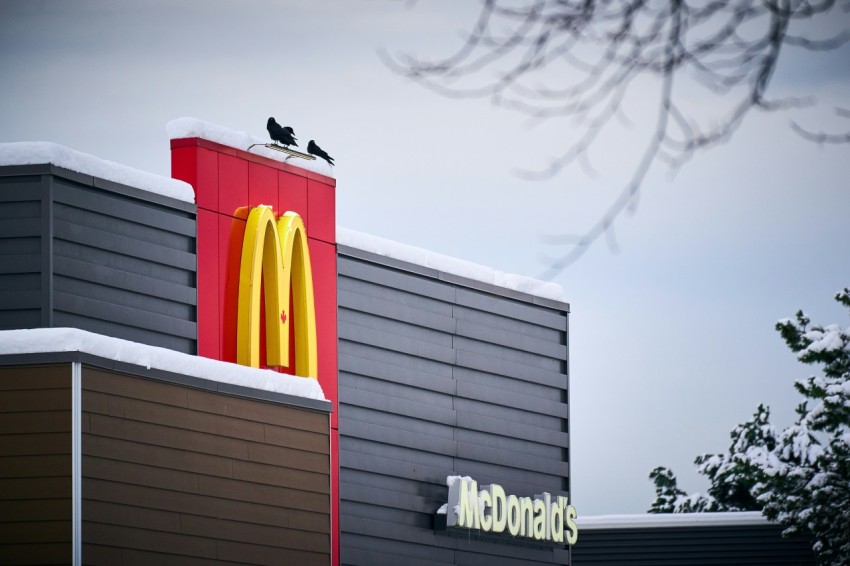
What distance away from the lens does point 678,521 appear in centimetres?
3272

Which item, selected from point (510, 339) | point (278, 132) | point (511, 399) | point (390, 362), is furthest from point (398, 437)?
point (278, 132)

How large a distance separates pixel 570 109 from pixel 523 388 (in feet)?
55.9

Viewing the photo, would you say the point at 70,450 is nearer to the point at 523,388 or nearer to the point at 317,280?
the point at 317,280

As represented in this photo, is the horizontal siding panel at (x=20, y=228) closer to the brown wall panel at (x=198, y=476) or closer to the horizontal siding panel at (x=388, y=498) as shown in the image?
the brown wall panel at (x=198, y=476)

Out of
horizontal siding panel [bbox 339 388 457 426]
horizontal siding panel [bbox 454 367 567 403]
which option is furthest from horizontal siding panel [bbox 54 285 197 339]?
horizontal siding panel [bbox 454 367 567 403]

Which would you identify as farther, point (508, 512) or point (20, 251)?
point (508, 512)

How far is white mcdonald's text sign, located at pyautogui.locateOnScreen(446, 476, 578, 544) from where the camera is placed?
2138cm

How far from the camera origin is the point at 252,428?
15781 mm

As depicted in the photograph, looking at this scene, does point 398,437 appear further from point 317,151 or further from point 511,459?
point 317,151

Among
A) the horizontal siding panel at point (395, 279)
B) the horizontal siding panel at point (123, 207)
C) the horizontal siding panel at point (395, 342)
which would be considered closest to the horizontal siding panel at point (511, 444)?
the horizontal siding panel at point (395, 342)

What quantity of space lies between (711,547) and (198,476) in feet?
64.6

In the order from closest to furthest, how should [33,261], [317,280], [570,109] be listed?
[570,109]
[33,261]
[317,280]

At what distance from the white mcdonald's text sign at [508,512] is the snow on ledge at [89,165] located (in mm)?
6083

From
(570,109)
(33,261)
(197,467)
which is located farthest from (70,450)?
(570,109)
